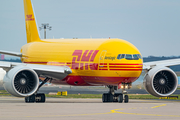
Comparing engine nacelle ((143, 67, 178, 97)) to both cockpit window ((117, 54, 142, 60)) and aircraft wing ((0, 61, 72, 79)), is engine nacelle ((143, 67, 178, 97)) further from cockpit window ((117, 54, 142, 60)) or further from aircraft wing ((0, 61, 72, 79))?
aircraft wing ((0, 61, 72, 79))

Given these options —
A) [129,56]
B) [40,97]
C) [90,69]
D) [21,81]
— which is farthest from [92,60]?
[21,81]

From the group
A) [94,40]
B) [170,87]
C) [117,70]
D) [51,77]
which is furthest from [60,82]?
[170,87]

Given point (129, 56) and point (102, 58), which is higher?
point (129, 56)

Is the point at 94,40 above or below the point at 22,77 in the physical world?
above

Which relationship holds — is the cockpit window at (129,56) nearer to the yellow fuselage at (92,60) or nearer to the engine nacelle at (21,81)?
the yellow fuselage at (92,60)

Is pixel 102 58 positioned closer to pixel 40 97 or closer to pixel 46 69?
pixel 46 69

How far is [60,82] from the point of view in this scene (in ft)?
113

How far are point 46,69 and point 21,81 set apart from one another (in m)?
2.78

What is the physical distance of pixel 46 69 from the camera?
30.9 metres

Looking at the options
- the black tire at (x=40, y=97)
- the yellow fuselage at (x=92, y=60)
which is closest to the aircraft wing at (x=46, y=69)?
the yellow fuselage at (x=92, y=60)

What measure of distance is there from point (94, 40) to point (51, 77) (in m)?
4.62

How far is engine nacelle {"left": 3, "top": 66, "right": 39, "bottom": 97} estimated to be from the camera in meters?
27.6

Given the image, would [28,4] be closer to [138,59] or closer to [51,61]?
[51,61]

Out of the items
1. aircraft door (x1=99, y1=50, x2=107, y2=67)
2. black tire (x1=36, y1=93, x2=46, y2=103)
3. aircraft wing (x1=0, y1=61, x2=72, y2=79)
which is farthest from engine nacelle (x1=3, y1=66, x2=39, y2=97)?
aircraft door (x1=99, y1=50, x2=107, y2=67)
